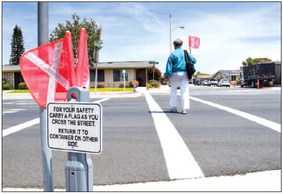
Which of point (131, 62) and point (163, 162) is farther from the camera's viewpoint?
point (131, 62)

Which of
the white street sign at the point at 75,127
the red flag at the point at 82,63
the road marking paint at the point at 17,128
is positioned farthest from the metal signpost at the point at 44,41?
the road marking paint at the point at 17,128

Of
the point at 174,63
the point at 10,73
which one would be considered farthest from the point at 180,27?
the point at 174,63

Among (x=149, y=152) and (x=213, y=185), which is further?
(x=149, y=152)

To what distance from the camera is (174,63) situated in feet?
26.4

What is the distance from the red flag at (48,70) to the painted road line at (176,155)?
1856mm

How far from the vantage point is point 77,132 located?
6.89 ft

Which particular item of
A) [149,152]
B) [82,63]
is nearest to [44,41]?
[82,63]

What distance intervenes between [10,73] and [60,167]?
43.6m

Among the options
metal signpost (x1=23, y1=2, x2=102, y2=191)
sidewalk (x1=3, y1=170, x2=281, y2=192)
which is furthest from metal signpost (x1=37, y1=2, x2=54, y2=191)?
sidewalk (x1=3, y1=170, x2=281, y2=192)

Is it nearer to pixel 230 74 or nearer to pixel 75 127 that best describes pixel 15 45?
pixel 230 74

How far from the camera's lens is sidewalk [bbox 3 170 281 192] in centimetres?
318

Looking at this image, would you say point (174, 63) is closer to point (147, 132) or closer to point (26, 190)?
point (147, 132)

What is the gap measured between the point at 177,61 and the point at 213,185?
16.7 feet

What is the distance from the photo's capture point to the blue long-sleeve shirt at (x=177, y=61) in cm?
791
